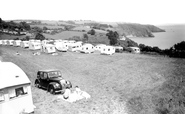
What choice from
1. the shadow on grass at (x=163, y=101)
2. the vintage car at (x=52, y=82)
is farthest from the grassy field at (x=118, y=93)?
the vintage car at (x=52, y=82)

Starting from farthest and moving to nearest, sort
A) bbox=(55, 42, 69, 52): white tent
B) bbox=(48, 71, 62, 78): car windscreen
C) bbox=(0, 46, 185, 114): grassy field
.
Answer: bbox=(55, 42, 69, 52): white tent, bbox=(48, 71, 62, 78): car windscreen, bbox=(0, 46, 185, 114): grassy field

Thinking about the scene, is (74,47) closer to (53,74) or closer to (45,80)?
(53,74)

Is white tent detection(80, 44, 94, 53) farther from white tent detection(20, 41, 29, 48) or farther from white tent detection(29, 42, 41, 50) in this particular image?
white tent detection(20, 41, 29, 48)

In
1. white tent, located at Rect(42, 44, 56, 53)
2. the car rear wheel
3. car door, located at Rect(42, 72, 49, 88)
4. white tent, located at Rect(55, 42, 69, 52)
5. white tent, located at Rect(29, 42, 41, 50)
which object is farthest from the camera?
white tent, located at Rect(29, 42, 41, 50)

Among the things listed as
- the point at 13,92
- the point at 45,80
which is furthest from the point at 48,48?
the point at 13,92

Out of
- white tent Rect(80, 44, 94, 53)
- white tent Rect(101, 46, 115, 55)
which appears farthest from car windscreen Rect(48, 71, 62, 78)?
white tent Rect(80, 44, 94, 53)

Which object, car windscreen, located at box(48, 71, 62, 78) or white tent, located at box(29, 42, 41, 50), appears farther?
Result: white tent, located at box(29, 42, 41, 50)

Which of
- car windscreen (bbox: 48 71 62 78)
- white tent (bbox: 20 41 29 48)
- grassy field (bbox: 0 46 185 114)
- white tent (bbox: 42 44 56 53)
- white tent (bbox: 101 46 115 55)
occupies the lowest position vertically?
grassy field (bbox: 0 46 185 114)
